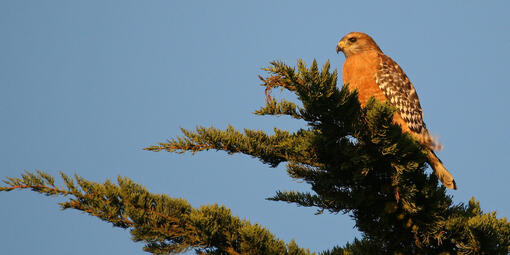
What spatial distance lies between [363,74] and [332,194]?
13.7 ft

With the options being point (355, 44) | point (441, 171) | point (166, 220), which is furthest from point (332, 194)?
point (355, 44)

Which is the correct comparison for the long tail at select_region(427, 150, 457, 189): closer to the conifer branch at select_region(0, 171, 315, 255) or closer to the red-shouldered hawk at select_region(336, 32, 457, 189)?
the red-shouldered hawk at select_region(336, 32, 457, 189)

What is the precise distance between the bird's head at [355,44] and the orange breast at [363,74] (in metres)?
0.19

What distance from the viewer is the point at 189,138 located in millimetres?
3760

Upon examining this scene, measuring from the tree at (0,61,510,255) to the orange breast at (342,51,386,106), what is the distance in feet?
12.0

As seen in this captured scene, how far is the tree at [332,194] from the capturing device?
3.16 m

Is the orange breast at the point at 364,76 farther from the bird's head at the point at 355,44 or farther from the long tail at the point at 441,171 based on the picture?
the long tail at the point at 441,171

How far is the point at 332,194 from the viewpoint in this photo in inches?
151

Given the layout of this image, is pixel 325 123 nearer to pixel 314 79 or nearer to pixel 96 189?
pixel 314 79

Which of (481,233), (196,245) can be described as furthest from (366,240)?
(196,245)

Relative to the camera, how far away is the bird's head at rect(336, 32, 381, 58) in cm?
830

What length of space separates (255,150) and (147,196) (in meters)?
0.97

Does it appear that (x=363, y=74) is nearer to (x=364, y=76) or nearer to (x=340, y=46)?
(x=364, y=76)

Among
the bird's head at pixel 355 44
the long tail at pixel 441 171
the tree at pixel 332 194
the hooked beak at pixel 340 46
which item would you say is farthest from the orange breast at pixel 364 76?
the tree at pixel 332 194
